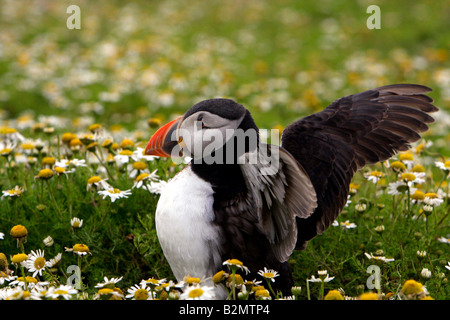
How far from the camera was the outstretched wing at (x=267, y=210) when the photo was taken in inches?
106

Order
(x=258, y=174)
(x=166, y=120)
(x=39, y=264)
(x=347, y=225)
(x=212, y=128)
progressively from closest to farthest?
(x=258, y=174)
(x=212, y=128)
(x=39, y=264)
(x=347, y=225)
(x=166, y=120)

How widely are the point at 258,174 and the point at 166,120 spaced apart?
572 centimetres

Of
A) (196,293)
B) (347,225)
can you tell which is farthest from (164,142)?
(347,225)

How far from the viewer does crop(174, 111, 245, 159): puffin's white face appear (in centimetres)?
285

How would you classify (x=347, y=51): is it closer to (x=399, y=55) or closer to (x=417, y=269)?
(x=399, y=55)

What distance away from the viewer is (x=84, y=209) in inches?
162

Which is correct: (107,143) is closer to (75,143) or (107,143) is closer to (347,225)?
(75,143)

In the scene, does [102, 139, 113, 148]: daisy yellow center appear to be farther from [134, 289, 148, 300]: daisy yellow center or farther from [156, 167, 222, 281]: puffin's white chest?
[134, 289, 148, 300]: daisy yellow center

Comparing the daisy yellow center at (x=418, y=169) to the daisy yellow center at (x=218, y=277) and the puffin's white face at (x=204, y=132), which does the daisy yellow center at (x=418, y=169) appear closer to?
the puffin's white face at (x=204, y=132)

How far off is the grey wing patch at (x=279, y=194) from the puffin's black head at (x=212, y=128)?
0.15 meters

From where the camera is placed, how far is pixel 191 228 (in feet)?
9.81

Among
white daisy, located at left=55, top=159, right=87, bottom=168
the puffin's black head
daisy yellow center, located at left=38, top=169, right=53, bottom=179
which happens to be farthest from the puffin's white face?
white daisy, located at left=55, top=159, right=87, bottom=168

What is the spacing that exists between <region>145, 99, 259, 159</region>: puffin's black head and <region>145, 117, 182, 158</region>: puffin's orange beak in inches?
2.1

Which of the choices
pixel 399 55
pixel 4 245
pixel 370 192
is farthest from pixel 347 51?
pixel 4 245
